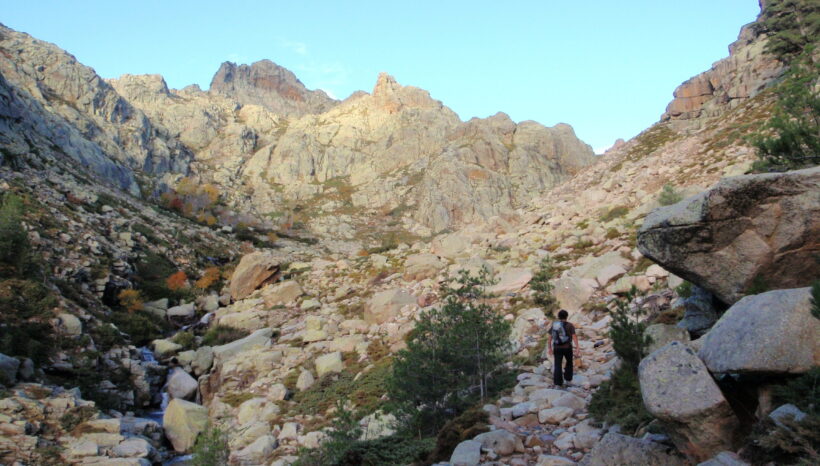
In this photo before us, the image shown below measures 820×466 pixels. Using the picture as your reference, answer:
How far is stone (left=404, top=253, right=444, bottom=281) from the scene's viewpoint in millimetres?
22802

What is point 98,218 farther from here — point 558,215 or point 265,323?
point 558,215

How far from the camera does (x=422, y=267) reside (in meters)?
23.2

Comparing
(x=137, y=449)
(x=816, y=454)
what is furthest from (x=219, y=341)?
(x=816, y=454)

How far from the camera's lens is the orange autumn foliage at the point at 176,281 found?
102ft

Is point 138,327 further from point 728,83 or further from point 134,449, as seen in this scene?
point 728,83

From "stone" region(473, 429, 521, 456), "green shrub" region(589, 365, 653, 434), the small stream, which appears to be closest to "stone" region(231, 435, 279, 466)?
the small stream

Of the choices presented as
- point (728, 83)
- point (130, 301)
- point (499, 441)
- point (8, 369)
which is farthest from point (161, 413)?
point (728, 83)

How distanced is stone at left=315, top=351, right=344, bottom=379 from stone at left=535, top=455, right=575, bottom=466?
11.3m

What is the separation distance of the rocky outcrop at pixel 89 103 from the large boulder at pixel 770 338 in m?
107

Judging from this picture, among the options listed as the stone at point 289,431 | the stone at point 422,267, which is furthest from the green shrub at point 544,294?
the stone at point 289,431

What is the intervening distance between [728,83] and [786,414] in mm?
40389

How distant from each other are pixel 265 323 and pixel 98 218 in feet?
66.9

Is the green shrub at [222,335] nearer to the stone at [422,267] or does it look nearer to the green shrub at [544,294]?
the stone at [422,267]

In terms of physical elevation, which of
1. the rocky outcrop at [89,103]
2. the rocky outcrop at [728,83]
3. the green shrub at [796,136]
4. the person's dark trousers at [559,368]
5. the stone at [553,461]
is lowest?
the stone at [553,461]
